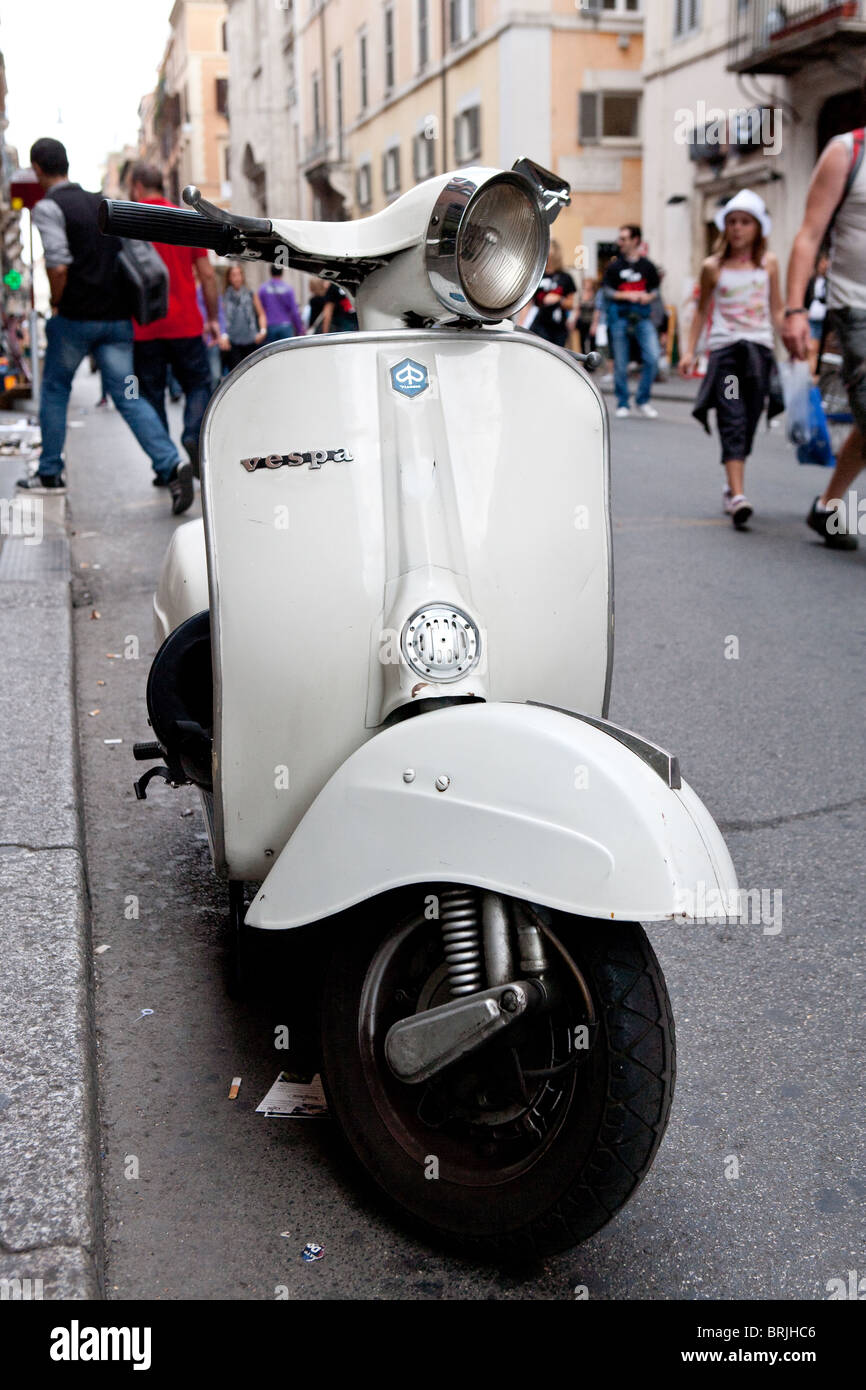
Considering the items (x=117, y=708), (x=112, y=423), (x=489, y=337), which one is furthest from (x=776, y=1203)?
(x=112, y=423)

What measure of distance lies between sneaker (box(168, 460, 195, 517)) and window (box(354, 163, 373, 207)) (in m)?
34.4

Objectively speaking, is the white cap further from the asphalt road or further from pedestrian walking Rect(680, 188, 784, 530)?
the asphalt road

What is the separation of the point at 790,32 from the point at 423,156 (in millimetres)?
14014

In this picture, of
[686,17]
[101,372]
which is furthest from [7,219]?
[101,372]

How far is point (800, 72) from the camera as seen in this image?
23.4 m

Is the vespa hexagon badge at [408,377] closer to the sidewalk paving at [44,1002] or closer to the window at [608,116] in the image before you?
the sidewalk paving at [44,1002]

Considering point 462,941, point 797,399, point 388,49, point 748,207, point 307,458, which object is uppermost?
point 388,49

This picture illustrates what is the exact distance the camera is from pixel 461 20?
1261 inches

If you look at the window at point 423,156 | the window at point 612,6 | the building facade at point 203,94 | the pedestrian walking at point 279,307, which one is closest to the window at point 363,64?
the window at point 423,156

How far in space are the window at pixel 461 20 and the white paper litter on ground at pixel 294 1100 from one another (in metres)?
32.5

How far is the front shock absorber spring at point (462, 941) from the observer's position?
1.88 m

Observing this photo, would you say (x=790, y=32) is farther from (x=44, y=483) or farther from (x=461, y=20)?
(x=44, y=483)

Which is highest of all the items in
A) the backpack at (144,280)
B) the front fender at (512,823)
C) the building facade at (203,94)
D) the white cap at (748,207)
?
the building facade at (203,94)

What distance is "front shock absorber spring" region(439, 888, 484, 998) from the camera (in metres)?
1.88
